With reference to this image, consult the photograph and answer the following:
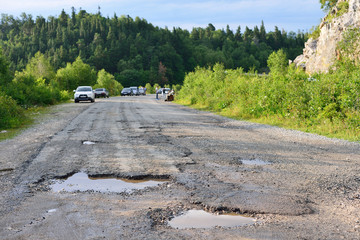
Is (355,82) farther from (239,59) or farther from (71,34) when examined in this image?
(71,34)

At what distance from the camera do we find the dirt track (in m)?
3.56

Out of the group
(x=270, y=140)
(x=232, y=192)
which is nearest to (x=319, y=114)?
(x=270, y=140)

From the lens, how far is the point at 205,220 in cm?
391

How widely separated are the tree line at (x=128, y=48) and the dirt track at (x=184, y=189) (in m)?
126

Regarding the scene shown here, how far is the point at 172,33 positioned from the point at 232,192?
172 meters

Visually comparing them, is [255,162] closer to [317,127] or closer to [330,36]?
[317,127]

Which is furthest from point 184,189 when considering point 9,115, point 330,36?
point 330,36

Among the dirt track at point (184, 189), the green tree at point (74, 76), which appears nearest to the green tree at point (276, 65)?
the dirt track at point (184, 189)

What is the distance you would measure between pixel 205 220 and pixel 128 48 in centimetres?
16008

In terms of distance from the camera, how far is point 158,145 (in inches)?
351

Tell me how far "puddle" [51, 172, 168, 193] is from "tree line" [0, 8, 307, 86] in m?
128

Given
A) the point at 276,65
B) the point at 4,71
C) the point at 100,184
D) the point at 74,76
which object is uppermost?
the point at 4,71

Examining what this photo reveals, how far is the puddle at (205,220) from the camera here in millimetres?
3760

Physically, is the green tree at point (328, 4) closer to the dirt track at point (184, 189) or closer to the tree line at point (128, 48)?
the dirt track at point (184, 189)
